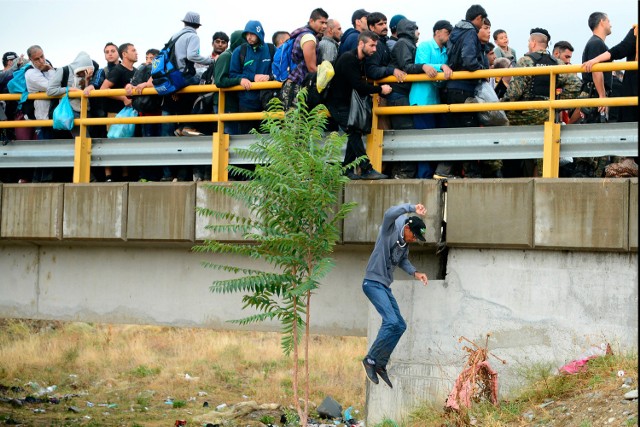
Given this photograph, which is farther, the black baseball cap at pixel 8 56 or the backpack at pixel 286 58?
the black baseball cap at pixel 8 56

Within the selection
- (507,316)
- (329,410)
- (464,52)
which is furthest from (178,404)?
(464,52)

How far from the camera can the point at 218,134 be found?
44.2ft

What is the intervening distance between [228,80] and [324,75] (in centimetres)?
138

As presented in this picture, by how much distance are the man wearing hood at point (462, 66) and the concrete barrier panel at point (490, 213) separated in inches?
24.8

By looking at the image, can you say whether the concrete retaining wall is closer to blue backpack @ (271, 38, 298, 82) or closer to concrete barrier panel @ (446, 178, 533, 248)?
concrete barrier panel @ (446, 178, 533, 248)

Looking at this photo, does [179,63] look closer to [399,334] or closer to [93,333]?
[399,334]

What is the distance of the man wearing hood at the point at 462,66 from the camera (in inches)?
494

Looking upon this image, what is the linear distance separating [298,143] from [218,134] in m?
1.40

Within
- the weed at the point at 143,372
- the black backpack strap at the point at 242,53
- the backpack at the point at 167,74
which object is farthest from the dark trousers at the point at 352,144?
the weed at the point at 143,372

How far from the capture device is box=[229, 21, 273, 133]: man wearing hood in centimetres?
1378

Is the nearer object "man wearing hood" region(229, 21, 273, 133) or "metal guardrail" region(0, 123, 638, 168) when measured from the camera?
"metal guardrail" region(0, 123, 638, 168)

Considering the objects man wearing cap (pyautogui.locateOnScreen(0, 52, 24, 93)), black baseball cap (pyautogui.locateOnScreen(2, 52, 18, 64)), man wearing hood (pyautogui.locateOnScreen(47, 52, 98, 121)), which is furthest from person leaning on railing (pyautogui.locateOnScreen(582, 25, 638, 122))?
black baseball cap (pyautogui.locateOnScreen(2, 52, 18, 64))

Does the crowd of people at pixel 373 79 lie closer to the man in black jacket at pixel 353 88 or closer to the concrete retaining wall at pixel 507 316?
the man in black jacket at pixel 353 88

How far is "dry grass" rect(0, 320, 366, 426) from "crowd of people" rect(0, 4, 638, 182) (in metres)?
4.90
